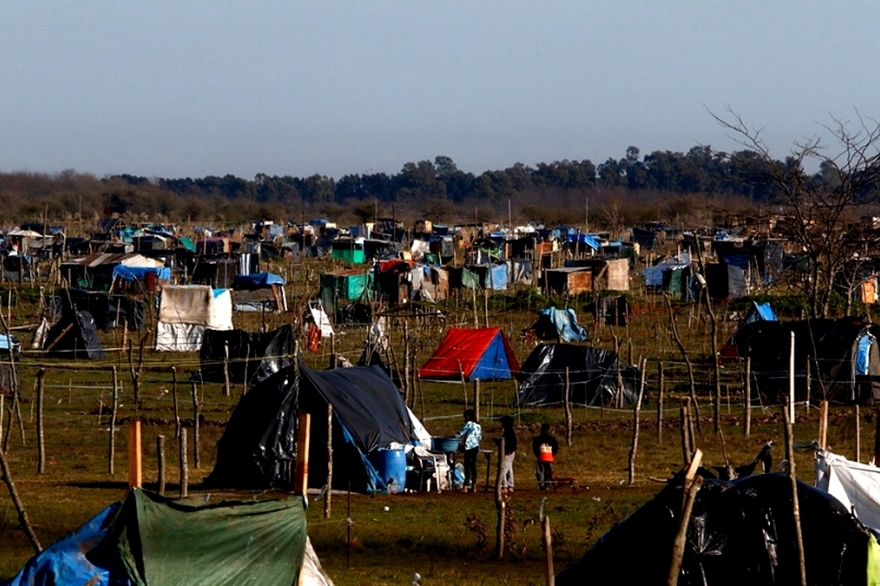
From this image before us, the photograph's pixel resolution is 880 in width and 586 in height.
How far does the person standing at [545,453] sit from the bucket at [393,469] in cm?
200

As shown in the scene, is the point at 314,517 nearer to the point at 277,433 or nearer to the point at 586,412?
the point at 277,433

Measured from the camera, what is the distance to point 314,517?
A: 54.5ft

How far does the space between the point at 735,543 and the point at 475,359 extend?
22.6 metres

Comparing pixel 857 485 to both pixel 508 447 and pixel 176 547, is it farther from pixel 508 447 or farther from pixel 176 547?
pixel 176 547

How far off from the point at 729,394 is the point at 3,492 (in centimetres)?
1575

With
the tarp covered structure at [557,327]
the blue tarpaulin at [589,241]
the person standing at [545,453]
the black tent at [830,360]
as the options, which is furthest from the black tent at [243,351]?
the blue tarpaulin at [589,241]

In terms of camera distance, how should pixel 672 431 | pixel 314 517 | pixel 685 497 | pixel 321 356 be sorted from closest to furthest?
1. pixel 685 497
2. pixel 314 517
3. pixel 672 431
4. pixel 321 356

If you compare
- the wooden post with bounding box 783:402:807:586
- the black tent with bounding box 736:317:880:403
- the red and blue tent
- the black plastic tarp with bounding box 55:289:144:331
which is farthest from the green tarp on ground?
the black plastic tarp with bounding box 55:289:144:331

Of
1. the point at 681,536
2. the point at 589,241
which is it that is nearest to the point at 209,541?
the point at 681,536

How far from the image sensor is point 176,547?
10406 mm

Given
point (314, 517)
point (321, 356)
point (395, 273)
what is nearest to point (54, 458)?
point (314, 517)

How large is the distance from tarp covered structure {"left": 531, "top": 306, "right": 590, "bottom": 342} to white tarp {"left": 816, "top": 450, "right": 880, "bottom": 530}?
26.9m

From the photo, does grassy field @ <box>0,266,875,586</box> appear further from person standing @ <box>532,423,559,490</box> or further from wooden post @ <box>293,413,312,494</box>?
wooden post @ <box>293,413,312,494</box>

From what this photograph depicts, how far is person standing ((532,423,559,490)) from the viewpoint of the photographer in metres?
18.8
